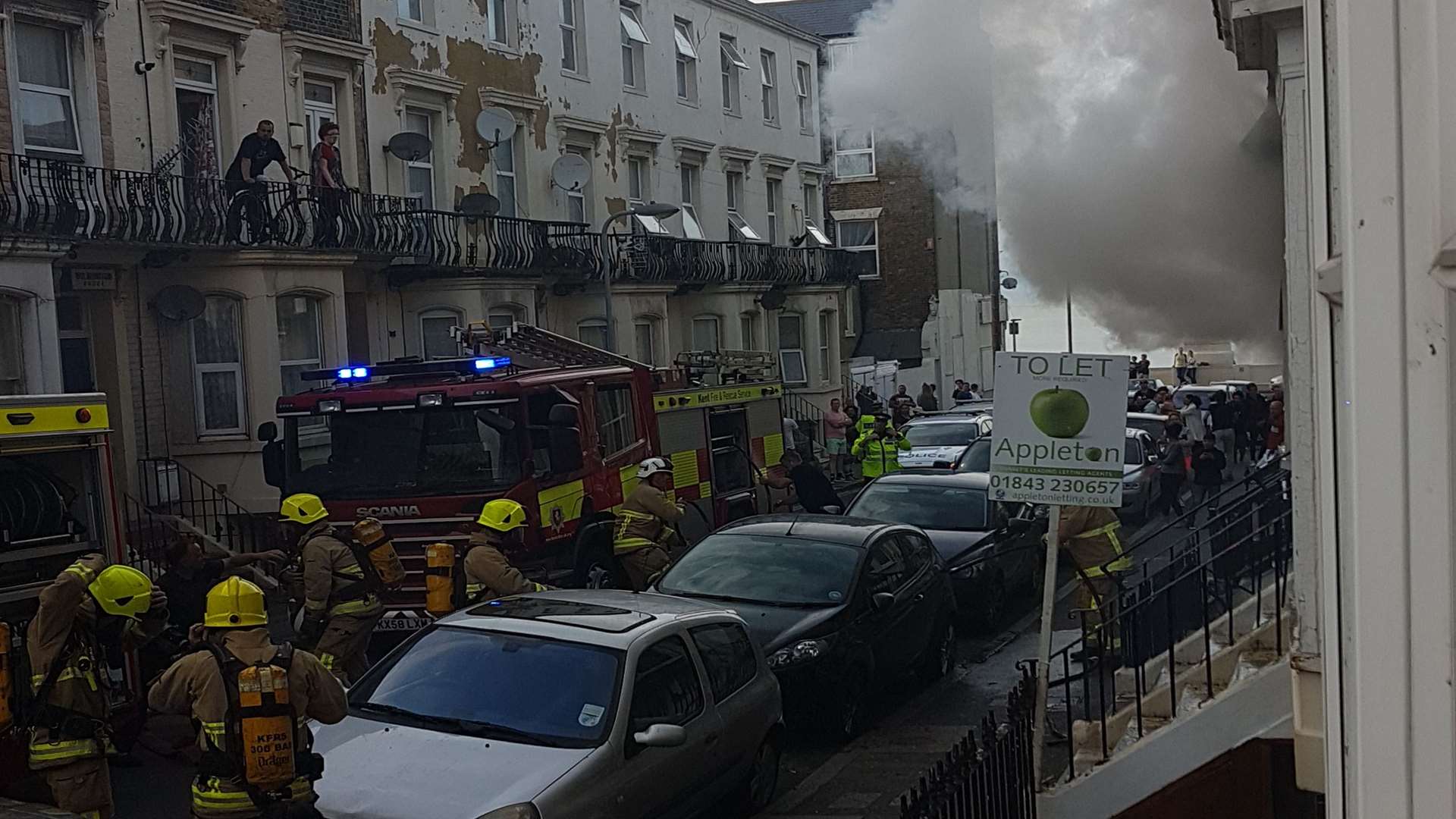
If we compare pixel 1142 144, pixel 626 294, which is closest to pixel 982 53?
pixel 626 294

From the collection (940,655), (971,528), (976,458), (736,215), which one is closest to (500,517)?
(940,655)

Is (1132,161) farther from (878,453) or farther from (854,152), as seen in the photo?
(854,152)

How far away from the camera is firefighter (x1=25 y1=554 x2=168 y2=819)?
6.68m

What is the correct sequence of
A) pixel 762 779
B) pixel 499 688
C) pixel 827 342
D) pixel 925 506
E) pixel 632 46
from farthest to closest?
pixel 827 342 → pixel 632 46 → pixel 925 506 → pixel 762 779 → pixel 499 688

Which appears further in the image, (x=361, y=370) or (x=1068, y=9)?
(x=1068, y=9)

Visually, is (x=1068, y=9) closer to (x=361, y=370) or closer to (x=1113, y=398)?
(x=361, y=370)

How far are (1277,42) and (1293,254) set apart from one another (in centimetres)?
108

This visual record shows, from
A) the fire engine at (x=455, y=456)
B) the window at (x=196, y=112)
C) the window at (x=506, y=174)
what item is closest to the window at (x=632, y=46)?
the window at (x=506, y=174)

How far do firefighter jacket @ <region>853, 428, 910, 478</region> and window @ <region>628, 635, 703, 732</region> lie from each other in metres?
12.8

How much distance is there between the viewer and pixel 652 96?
2998 centimetres

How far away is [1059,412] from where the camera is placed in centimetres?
814

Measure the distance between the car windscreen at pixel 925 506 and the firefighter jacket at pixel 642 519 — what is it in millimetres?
3327

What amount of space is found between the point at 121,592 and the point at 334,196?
1312cm

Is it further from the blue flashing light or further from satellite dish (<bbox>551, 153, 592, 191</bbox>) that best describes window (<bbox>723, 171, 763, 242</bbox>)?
the blue flashing light
